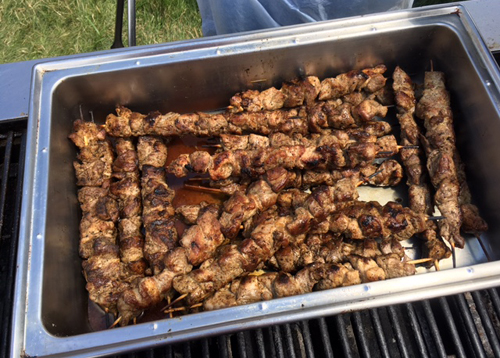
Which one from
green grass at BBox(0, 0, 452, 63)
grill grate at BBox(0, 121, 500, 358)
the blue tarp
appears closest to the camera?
grill grate at BBox(0, 121, 500, 358)

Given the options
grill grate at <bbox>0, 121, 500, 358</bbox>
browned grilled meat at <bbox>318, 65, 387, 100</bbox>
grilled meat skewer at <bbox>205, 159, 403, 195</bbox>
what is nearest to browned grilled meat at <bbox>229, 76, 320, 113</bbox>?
browned grilled meat at <bbox>318, 65, 387, 100</bbox>

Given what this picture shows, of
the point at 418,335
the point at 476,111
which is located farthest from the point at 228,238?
the point at 476,111

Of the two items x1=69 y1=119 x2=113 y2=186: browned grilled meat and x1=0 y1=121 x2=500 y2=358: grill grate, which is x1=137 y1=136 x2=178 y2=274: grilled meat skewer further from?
x1=0 y1=121 x2=500 y2=358: grill grate

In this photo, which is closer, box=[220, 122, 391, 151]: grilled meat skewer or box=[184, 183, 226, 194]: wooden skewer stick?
box=[220, 122, 391, 151]: grilled meat skewer

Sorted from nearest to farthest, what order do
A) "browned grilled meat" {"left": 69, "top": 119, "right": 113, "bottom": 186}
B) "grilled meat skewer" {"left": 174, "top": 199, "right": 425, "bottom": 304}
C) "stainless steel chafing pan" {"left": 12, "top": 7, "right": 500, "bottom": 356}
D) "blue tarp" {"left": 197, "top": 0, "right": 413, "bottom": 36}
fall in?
"stainless steel chafing pan" {"left": 12, "top": 7, "right": 500, "bottom": 356} → "grilled meat skewer" {"left": 174, "top": 199, "right": 425, "bottom": 304} → "browned grilled meat" {"left": 69, "top": 119, "right": 113, "bottom": 186} → "blue tarp" {"left": 197, "top": 0, "right": 413, "bottom": 36}

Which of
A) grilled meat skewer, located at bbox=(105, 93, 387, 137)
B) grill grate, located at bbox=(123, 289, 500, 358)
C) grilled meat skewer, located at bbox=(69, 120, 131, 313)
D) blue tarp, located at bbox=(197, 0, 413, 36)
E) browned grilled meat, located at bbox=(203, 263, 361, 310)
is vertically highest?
blue tarp, located at bbox=(197, 0, 413, 36)

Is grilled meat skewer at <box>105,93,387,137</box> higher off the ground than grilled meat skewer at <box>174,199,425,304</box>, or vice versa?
grilled meat skewer at <box>105,93,387,137</box>

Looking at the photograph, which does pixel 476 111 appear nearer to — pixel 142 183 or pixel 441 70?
pixel 441 70
